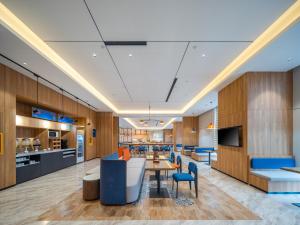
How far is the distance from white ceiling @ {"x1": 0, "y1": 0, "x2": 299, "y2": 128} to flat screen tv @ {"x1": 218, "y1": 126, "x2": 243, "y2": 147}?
1835 mm

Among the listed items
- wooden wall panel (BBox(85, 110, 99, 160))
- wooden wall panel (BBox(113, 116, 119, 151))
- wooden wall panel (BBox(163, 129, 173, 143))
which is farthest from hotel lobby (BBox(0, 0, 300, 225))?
wooden wall panel (BBox(163, 129, 173, 143))

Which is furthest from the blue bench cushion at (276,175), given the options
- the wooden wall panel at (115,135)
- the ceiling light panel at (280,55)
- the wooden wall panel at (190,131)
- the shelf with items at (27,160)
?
the wooden wall panel at (115,135)

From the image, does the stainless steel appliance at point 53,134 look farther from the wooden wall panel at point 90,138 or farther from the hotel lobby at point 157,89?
the wooden wall panel at point 90,138

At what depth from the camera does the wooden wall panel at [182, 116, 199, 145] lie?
640 inches

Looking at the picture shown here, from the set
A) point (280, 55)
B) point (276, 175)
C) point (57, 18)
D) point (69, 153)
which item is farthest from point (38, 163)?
point (280, 55)

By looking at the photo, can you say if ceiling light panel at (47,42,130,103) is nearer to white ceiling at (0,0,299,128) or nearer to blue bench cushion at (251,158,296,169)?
white ceiling at (0,0,299,128)

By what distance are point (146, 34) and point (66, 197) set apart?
13.4ft

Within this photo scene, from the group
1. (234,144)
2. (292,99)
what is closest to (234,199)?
(234,144)

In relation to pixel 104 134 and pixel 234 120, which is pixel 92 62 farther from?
pixel 104 134

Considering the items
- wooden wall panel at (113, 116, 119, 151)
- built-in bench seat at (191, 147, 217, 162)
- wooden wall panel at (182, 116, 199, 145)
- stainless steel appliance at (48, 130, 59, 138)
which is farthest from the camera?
wooden wall panel at (182, 116, 199, 145)

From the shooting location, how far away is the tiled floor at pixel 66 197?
3.39 metres

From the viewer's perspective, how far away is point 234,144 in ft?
21.7

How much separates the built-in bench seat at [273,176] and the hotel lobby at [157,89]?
26 mm

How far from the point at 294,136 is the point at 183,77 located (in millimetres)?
3742
